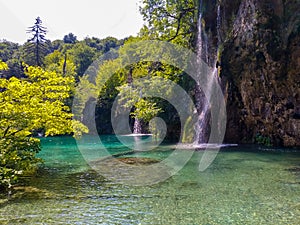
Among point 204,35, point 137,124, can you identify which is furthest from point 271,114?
point 137,124

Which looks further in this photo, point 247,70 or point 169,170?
point 247,70

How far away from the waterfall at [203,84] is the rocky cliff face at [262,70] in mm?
1361

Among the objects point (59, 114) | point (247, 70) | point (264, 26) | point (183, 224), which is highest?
point (264, 26)

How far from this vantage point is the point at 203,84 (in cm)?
2319

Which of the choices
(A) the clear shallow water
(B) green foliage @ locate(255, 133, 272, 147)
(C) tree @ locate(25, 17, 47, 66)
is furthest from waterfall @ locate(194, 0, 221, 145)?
(C) tree @ locate(25, 17, 47, 66)

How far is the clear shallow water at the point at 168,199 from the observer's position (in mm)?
6219

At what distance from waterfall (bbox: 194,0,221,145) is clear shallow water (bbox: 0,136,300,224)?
33.5 ft

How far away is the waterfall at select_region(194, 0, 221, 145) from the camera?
21523 mm

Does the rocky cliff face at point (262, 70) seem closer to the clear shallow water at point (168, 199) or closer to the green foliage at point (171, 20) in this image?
the green foliage at point (171, 20)

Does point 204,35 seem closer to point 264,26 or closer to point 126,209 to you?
point 264,26

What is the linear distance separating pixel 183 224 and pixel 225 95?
52.7ft

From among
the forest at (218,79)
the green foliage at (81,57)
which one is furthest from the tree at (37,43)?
the forest at (218,79)

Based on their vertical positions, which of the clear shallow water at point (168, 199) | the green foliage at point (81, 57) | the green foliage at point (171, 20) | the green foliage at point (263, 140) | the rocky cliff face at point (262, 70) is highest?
the green foliage at point (81, 57)

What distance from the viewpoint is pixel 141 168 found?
1220 centimetres
